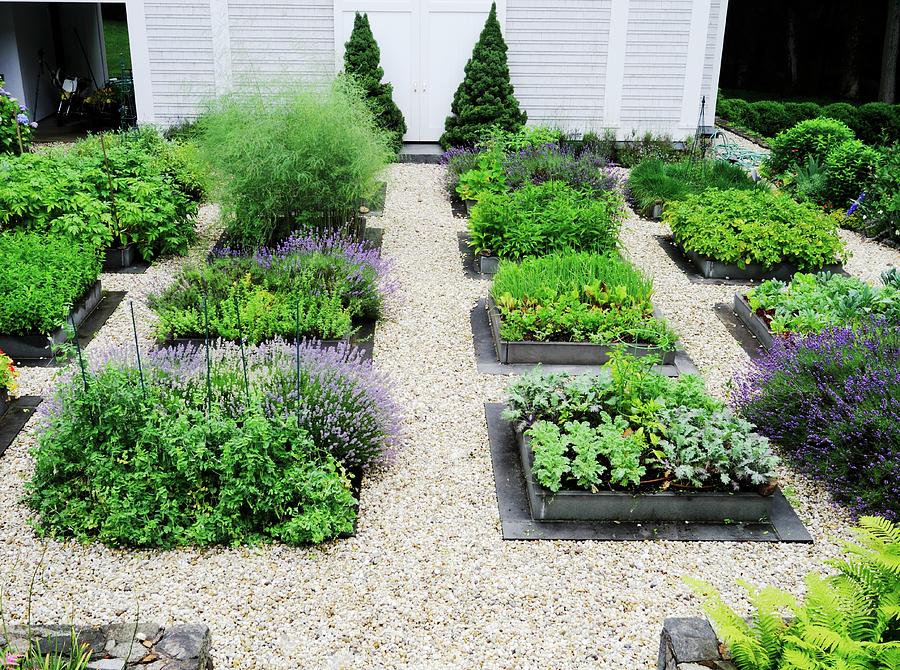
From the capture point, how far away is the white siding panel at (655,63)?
1309cm

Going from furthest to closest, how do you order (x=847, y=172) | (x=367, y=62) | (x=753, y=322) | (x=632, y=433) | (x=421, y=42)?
(x=421, y=42) → (x=367, y=62) → (x=847, y=172) → (x=753, y=322) → (x=632, y=433)

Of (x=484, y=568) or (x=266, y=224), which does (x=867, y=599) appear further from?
(x=266, y=224)

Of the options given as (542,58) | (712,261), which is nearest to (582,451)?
(712,261)

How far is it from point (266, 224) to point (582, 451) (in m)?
4.76

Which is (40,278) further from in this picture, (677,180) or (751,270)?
(677,180)

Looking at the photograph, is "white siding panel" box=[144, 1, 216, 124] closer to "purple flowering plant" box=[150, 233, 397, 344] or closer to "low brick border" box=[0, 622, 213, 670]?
"purple flowering plant" box=[150, 233, 397, 344]

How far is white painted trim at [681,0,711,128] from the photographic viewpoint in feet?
43.1

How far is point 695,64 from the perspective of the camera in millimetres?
13352

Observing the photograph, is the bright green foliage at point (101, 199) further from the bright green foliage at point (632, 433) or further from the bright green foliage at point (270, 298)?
the bright green foliage at point (632, 433)

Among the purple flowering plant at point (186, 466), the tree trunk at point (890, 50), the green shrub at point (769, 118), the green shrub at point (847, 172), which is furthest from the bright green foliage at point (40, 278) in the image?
the tree trunk at point (890, 50)

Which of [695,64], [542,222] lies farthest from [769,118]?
[542,222]

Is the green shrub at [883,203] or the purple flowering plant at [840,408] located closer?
the purple flowering plant at [840,408]

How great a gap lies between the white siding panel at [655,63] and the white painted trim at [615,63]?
0.07 metres

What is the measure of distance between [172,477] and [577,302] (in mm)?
3530
